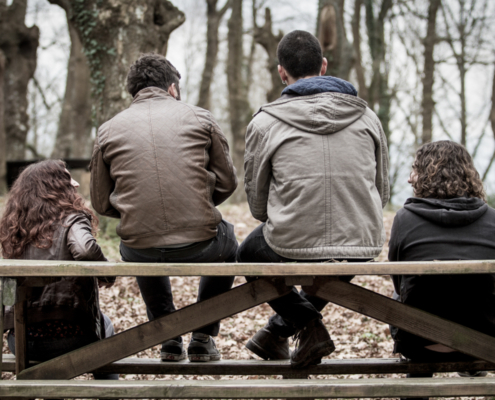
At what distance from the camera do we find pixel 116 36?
718 centimetres

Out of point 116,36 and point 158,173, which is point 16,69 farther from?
point 158,173

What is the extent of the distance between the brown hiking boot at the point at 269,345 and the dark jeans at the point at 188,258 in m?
0.28

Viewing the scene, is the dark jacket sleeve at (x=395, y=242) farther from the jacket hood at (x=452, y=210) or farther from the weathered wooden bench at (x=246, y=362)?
the weathered wooden bench at (x=246, y=362)

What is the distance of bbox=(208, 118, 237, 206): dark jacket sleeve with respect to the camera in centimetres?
300

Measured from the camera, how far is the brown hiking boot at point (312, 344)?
3.02 meters

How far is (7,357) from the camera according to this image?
10.6 feet

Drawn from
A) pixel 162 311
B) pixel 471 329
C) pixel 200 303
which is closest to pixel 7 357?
pixel 162 311

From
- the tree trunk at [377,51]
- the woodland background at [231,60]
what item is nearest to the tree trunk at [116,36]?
the woodland background at [231,60]

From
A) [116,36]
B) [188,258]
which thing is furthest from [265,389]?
[116,36]

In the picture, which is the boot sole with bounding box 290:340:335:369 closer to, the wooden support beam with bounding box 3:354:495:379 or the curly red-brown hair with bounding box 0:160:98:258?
the wooden support beam with bounding box 3:354:495:379

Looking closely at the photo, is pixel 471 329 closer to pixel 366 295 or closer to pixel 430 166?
pixel 366 295

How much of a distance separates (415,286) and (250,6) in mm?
18169

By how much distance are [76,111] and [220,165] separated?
13.7m

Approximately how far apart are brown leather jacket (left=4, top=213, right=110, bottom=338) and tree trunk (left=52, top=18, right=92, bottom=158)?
12.9 meters
